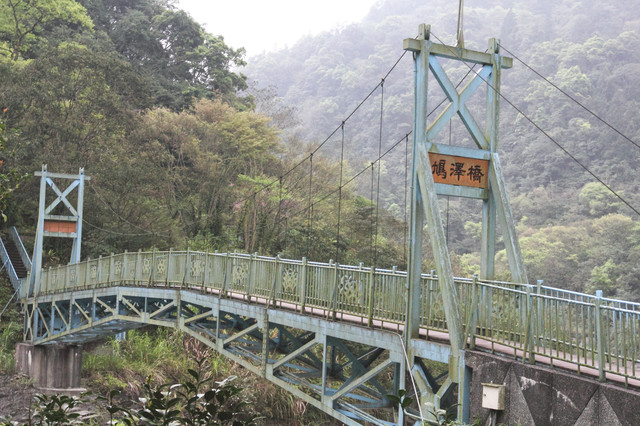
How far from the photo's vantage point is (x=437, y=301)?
857cm

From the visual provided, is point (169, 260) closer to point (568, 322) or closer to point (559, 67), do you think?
point (568, 322)

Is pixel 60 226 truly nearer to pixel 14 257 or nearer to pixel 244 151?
pixel 14 257

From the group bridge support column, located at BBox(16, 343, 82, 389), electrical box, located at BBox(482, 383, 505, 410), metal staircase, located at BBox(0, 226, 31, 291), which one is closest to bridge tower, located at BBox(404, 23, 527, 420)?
electrical box, located at BBox(482, 383, 505, 410)

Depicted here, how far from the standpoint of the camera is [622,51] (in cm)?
5706

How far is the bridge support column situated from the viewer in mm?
20172

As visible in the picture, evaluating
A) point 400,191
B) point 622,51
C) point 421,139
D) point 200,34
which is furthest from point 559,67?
point 421,139

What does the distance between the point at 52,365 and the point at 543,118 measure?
133 feet

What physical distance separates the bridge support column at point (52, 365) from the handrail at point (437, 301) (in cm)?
480

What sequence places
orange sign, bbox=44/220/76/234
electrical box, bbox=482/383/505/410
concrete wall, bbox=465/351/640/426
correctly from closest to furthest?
concrete wall, bbox=465/351/640/426, electrical box, bbox=482/383/505/410, orange sign, bbox=44/220/76/234

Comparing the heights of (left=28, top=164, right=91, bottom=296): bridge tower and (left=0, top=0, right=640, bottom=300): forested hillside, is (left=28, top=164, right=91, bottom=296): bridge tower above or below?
below

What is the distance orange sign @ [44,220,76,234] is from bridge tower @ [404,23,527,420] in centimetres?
1632

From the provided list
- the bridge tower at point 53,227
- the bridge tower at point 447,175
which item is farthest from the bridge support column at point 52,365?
the bridge tower at point 447,175

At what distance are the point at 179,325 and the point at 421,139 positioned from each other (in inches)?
294

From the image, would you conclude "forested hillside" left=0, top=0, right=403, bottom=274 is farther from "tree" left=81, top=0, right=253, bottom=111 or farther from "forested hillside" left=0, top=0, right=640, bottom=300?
"tree" left=81, top=0, right=253, bottom=111
